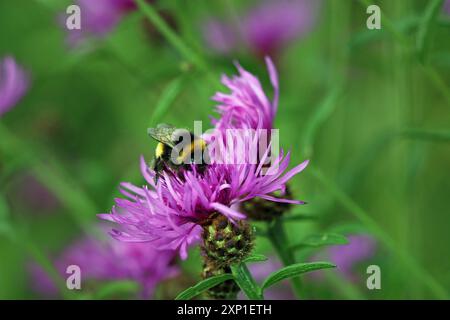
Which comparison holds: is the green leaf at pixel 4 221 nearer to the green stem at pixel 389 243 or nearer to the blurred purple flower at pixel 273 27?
the green stem at pixel 389 243

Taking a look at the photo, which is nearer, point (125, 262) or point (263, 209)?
point (263, 209)

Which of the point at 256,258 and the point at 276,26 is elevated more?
the point at 276,26

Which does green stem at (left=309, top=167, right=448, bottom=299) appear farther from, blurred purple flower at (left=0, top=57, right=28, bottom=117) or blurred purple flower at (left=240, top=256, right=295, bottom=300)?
blurred purple flower at (left=0, top=57, right=28, bottom=117)

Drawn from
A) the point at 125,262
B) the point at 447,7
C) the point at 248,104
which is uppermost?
the point at 447,7

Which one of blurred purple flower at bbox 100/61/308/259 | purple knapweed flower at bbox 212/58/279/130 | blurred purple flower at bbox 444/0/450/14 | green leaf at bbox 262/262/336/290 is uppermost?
blurred purple flower at bbox 444/0/450/14

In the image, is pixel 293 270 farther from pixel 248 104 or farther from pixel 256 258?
pixel 248 104

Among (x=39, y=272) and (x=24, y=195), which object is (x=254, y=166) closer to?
(x=39, y=272)

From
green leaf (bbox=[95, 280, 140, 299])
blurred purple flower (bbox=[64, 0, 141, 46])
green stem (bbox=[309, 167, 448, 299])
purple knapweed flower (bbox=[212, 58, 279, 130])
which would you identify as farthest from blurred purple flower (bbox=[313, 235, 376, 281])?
blurred purple flower (bbox=[64, 0, 141, 46])

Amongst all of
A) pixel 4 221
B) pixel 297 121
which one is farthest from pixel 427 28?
pixel 297 121
